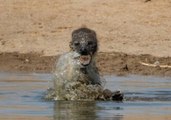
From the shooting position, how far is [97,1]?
68.3 ft

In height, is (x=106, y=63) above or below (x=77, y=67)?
below

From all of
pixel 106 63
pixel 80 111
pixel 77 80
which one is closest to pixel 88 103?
pixel 77 80

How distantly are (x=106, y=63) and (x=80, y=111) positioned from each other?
5.91 m

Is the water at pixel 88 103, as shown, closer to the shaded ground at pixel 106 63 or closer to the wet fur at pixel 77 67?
the wet fur at pixel 77 67

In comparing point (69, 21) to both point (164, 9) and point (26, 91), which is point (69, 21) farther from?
point (26, 91)

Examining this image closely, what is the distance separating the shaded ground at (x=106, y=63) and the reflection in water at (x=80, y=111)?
14.5ft

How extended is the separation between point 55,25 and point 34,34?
72cm

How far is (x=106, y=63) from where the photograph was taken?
1677 cm

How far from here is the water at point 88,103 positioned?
1048cm

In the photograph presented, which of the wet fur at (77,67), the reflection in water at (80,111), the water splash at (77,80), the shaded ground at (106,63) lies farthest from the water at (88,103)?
the shaded ground at (106,63)

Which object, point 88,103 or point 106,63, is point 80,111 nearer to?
point 88,103

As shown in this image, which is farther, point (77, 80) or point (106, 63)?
point (106, 63)

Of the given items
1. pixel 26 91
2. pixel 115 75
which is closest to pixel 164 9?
pixel 115 75

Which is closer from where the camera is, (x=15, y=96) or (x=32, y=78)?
(x=15, y=96)
